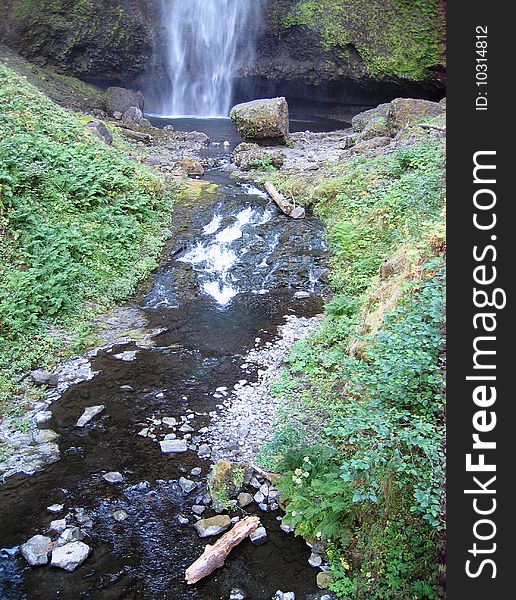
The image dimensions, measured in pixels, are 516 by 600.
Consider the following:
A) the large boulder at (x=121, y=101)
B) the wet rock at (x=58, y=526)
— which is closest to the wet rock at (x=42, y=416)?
the wet rock at (x=58, y=526)

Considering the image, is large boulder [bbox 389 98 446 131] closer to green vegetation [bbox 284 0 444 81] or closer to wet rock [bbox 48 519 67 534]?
green vegetation [bbox 284 0 444 81]

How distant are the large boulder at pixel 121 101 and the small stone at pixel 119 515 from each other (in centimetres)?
1696

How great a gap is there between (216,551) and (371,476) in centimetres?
161

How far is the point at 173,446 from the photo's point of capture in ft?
20.1

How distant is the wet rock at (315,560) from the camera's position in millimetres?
4656

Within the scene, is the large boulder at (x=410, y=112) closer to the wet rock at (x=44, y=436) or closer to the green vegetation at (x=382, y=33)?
the green vegetation at (x=382, y=33)

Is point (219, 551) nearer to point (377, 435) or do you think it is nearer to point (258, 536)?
point (258, 536)

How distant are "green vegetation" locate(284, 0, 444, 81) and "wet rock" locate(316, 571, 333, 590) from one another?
20.3 meters

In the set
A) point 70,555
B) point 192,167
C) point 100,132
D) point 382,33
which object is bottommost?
point 70,555

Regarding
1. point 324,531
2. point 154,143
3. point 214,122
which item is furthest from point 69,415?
point 214,122

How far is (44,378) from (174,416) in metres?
1.97

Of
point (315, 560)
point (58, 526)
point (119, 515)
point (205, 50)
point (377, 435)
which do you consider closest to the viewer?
point (377, 435)

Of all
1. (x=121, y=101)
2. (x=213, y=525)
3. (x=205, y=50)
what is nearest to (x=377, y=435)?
(x=213, y=525)

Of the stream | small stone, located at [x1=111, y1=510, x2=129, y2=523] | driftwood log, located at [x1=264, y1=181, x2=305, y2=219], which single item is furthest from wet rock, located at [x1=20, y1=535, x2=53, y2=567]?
driftwood log, located at [x1=264, y1=181, x2=305, y2=219]
